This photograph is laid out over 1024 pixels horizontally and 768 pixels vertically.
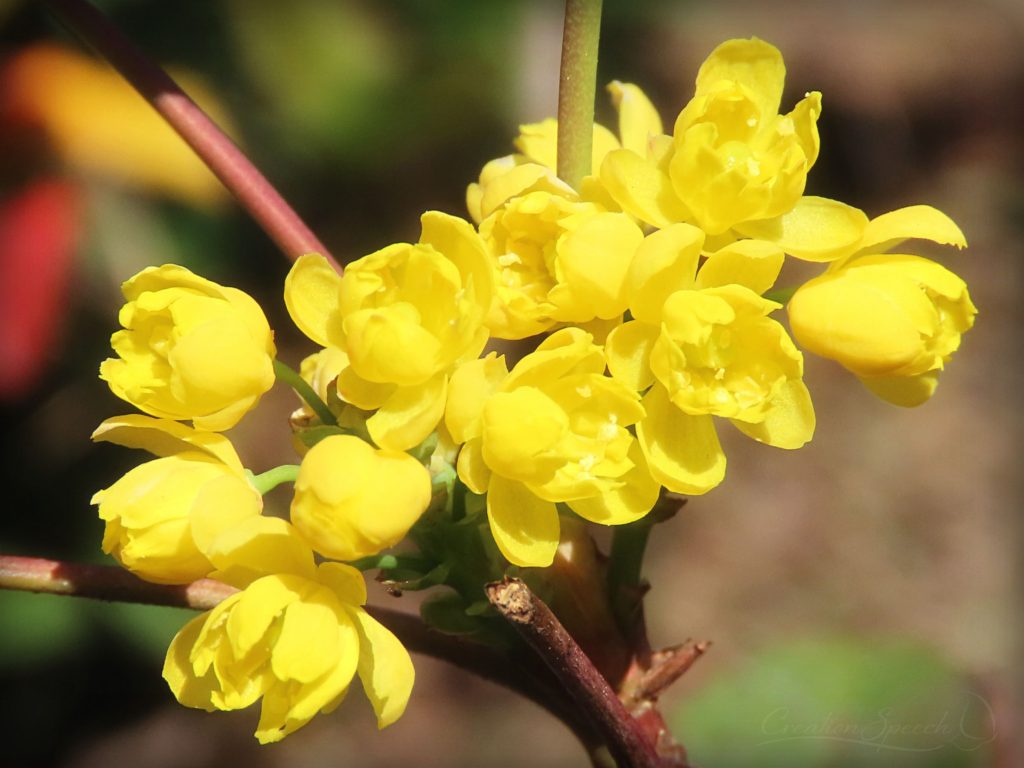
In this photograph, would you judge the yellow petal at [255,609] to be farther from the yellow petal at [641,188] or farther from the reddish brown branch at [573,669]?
the yellow petal at [641,188]

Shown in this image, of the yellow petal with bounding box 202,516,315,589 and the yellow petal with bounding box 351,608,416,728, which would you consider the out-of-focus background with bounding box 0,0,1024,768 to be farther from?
the yellow petal with bounding box 202,516,315,589

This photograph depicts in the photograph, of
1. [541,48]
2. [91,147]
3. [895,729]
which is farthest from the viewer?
[541,48]

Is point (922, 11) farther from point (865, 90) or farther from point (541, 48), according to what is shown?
point (541, 48)

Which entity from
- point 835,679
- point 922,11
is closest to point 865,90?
point 922,11

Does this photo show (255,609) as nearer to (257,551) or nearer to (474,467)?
(257,551)

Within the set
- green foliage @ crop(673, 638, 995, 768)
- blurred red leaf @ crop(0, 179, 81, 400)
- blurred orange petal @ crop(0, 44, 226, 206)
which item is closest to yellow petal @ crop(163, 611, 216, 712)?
green foliage @ crop(673, 638, 995, 768)

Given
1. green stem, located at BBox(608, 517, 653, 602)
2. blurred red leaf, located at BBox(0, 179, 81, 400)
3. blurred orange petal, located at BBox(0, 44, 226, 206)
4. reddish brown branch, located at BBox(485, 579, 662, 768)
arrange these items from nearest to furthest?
reddish brown branch, located at BBox(485, 579, 662, 768)
green stem, located at BBox(608, 517, 653, 602)
blurred red leaf, located at BBox(0, 179, 81, 400)
blurred orange petal, located at BBox(0, 44, 226, 206)
